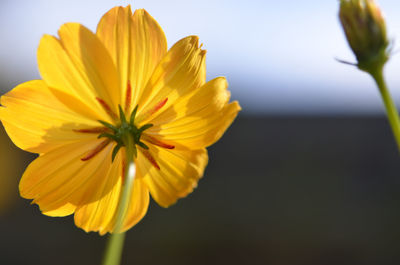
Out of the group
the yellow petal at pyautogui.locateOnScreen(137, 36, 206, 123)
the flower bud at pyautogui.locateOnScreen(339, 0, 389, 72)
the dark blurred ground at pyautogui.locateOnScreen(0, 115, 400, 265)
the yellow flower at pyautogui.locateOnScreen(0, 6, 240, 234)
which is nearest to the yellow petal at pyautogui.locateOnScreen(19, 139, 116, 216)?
the yellow flower at pyautogui.locateOnScreen(0, 6, 240, 234)

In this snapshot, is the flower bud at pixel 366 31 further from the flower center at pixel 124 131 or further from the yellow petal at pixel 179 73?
the flower center at pixel 124 131

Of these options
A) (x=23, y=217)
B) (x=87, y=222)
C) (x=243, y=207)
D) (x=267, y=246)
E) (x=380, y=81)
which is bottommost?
→ (x=267, y=246)

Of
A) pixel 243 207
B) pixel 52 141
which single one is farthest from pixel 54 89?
pixel 243 207

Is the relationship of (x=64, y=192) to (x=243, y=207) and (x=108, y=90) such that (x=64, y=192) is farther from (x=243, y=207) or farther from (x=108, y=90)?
(x=243, y=207)

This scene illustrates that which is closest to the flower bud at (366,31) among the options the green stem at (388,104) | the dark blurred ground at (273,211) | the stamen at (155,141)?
the green stem at (388,104)

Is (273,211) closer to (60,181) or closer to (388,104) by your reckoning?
(60,181)

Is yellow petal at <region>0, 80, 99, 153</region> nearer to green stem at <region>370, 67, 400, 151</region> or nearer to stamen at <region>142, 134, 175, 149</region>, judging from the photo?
stamen at <region>142, 134, 175, 149</region>

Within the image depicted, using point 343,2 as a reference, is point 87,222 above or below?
below

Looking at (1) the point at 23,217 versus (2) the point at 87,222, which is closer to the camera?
(2) the point at 87,222
